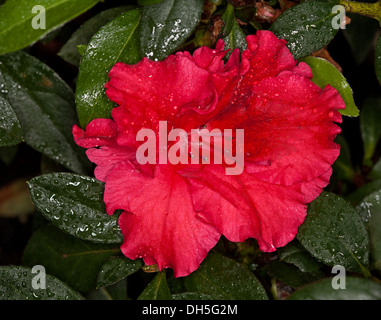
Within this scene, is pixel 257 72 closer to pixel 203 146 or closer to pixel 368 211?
pixel 203 146

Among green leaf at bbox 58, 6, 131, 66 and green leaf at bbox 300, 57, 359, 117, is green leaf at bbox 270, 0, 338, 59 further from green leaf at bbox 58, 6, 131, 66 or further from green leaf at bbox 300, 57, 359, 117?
green leaf at bbox 58, 6, 131, 66

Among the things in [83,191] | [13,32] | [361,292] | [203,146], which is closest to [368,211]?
[361,292]

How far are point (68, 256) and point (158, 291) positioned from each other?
33 cm

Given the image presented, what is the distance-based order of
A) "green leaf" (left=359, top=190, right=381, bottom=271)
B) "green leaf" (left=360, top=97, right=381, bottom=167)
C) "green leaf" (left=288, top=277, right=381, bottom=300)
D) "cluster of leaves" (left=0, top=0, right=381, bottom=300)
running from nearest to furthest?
"green leaf" (left=288, top=277, right=381, bottom=300) → "cluster of leaves" (left=0, top=0, right=381, bottom=300) → "green leaf" (left=359, top=190, right=381, bottom=271) → "green leaf" (left=360, top=97, right=381, bottom=167)

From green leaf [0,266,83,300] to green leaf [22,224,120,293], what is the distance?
15cm

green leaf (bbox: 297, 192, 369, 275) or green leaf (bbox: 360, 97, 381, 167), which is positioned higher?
green leaf (bbox: 297, 192, 369, 275)

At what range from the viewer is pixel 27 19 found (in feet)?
2.92

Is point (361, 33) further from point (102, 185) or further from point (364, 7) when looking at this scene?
point (102, 185)

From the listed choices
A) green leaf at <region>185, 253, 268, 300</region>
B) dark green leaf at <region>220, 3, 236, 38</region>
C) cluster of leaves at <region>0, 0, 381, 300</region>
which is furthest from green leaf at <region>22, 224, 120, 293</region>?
dark green leaf at <region>220, 3, 236, 38</region>

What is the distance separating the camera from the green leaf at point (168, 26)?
3.07ft

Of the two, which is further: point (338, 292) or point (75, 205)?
point (75, 205)

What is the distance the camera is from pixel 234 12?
3.16 feet

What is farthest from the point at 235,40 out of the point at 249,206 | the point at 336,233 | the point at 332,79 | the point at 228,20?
the point at 336,233

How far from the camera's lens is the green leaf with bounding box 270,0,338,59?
97 centimetres
